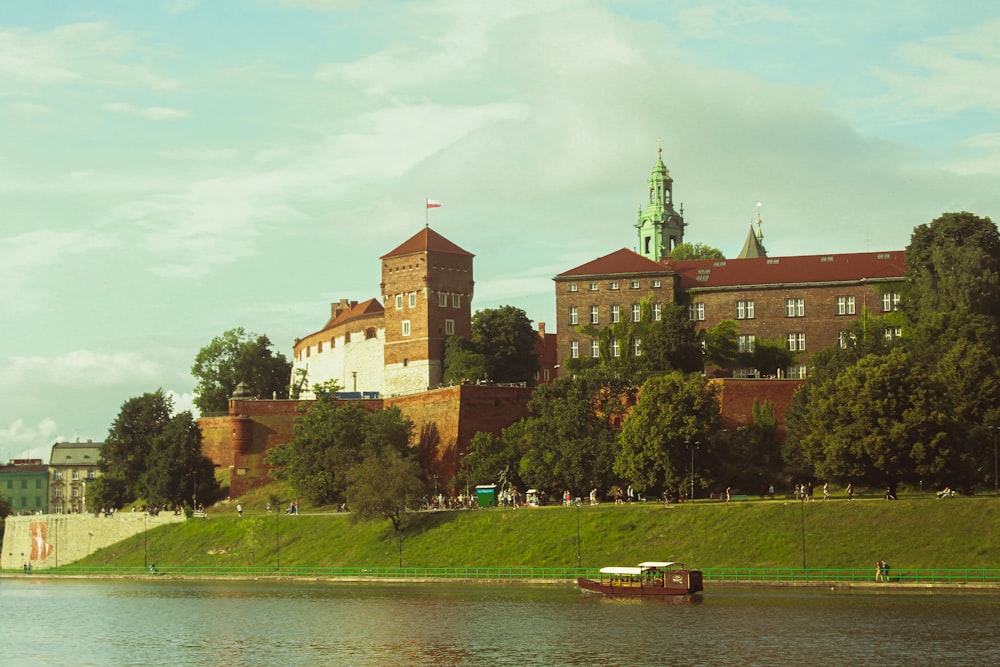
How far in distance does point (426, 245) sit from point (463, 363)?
10.9 m

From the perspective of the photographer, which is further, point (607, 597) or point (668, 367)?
point (668, 367)

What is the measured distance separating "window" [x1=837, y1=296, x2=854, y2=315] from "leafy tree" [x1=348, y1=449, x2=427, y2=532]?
29.1m

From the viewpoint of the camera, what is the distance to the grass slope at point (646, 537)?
5712 centimetres

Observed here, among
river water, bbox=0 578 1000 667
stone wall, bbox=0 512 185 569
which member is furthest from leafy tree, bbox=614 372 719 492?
stone wall, bbox=0 512 185 569

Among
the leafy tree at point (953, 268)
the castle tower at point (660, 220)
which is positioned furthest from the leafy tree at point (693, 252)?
the leafy tree at point (953, 268)

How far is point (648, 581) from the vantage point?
183 feet

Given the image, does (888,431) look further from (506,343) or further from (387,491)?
(506,343)

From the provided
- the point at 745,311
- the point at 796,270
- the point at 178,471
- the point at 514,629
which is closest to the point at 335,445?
the point at 178,471

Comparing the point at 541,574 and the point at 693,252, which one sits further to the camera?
the point at 693,252

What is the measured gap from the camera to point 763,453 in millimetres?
72875

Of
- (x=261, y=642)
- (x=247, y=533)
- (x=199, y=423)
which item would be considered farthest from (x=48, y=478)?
(x=261, y=642)

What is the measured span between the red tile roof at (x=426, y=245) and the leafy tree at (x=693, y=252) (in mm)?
21187

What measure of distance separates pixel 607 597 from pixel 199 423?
48901 millimetres

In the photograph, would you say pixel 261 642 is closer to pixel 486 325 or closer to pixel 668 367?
pixel 668 367
